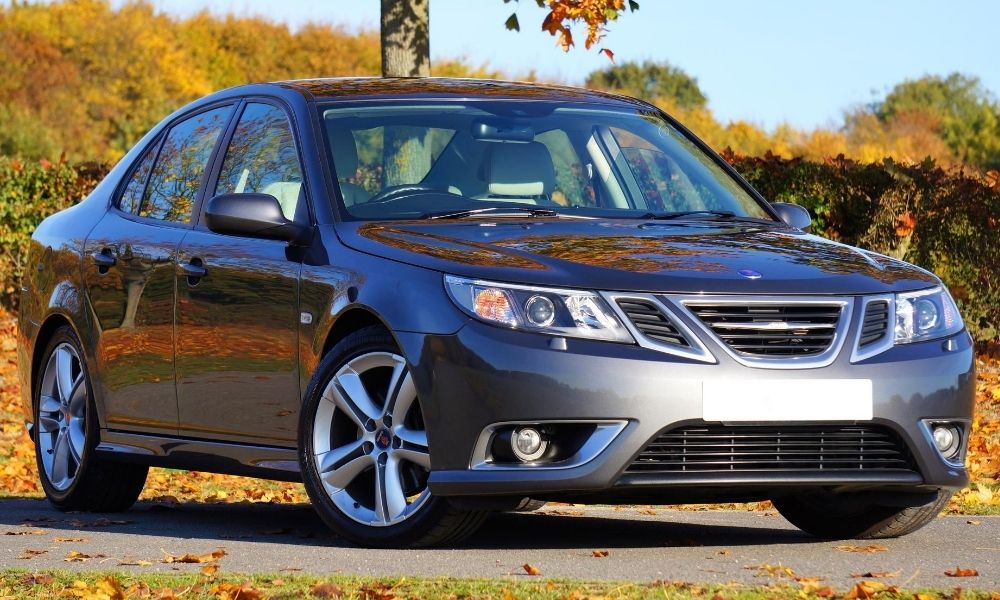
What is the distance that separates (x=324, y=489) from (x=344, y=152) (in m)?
1.37

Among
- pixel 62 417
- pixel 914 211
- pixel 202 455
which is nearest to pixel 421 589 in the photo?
pixel 202 455

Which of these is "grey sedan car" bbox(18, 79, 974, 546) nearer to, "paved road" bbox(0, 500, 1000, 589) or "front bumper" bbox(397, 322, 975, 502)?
"front bumper" bbox(397, 322, 975, 502)

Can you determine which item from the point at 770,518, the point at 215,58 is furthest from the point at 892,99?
the point at 770,518

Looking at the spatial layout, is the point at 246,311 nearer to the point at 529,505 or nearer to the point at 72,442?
the point at 529,505

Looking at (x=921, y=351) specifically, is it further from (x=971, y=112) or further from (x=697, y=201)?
(x=971, y=112)

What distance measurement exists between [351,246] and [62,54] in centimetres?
5894

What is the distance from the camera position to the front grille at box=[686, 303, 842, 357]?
6.01 meters

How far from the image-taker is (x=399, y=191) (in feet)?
23.3

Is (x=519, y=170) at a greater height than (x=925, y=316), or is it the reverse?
(x=519, y=170)

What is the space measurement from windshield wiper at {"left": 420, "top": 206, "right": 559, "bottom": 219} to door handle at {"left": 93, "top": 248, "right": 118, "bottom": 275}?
1.97m

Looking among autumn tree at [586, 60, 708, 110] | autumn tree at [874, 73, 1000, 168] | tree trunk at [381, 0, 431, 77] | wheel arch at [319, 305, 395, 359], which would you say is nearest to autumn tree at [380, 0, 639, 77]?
tree trunk at [381, 0, 431, 77]

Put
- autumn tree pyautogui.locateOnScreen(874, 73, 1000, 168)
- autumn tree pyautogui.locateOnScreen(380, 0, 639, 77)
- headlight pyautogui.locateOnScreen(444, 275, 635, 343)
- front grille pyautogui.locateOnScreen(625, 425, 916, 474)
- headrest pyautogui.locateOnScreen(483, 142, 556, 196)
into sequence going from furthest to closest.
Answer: autumn tree pyautogui.locateOnScreen(874, 73, 1000, 168)
autumn tree pyautogui.locateOnScreen(380, 0, 639, 77)
headrest pyautogui.locateOnScreen(483, 142, 556, 196)
front grille pyautogui.locateOnScreen(625, 425, 916, 474)
headlight pyautogui.locateOnScreen(444, 275, 635, 343)

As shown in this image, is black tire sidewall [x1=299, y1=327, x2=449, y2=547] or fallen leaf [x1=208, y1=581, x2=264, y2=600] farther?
black tire sidewall [x1=299, y1=327, x2=449, y2=547]

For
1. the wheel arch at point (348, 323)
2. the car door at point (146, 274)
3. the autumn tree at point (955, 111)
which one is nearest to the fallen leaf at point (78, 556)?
the wheel arch at point (348, 323)
